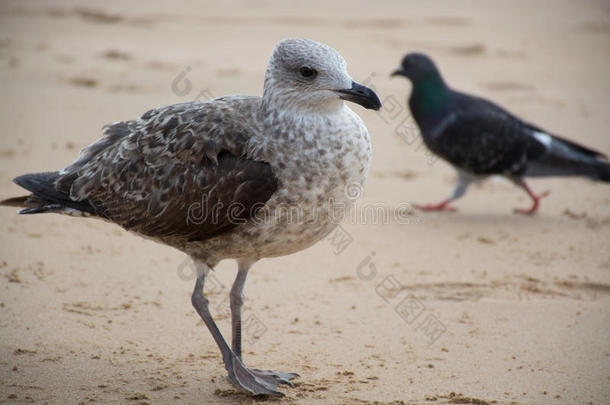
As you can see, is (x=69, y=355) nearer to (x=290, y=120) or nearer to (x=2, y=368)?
(x=2, y=368)

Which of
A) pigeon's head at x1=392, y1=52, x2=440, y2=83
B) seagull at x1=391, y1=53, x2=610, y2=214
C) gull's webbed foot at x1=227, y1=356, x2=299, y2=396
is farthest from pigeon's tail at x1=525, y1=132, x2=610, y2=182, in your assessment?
gull's webbed foot at x1=227, y1=356, x2=299, y2=396

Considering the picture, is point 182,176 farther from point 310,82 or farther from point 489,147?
point 489,147

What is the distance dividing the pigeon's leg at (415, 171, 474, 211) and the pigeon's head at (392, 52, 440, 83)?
1.01 meters

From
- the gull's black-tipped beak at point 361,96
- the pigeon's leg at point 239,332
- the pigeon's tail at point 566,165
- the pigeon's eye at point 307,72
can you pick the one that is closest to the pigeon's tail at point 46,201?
the pigeon's leg at point 239,332

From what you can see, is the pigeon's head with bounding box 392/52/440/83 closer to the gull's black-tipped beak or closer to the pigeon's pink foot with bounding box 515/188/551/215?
the pigeon's pink foot with bounding box 515/188/551/215

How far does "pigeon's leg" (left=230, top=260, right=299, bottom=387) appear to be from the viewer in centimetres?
407

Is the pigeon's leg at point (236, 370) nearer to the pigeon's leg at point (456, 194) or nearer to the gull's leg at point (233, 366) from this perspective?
the gull's leg at point (233, 366)

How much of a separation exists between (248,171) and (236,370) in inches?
42.7

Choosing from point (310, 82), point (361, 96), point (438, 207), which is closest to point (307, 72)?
point (310, 82)

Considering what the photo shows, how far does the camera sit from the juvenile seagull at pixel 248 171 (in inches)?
149

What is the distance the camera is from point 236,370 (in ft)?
13.3

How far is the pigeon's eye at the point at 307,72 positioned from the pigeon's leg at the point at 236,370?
1165mm

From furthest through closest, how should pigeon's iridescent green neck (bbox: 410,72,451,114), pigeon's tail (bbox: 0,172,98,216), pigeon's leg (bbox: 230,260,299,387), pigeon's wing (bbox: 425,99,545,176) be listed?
pigeon's iridescent green neck (bbox: 410,72,451,114), pigeon's wing (bbox: 425,99,545,176), pigeon's tail (bbox: 0,172,98,216), pigeon's leg (bbox: 230,260,299,387)

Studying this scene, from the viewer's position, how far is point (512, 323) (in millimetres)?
4887
